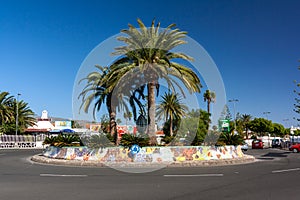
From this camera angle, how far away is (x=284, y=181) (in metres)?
11.0

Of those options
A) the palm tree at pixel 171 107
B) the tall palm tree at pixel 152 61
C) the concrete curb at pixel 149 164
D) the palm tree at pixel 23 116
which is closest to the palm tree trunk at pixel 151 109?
the tall palm tree at pixel 152 61

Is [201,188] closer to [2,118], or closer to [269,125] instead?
[2,118]

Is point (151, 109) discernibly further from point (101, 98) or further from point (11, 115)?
point (11, 115)

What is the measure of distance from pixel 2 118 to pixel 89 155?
163 feet

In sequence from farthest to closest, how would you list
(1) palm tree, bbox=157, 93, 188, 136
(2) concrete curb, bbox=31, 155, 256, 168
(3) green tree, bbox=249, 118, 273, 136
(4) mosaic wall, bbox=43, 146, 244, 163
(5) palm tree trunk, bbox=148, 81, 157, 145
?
(3) green tree, bbox=249, 118, 273, 136, (1) palm tree, bbox=157, 93, 188, 136, (5) palm tree trunk, bbox=148, 81, 157, 145, (4) mosaic wall, bbox=43, 146, 244, 163, (2) concrete curb, bbox=31, 155, 256, 168

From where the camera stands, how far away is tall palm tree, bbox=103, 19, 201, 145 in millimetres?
23062

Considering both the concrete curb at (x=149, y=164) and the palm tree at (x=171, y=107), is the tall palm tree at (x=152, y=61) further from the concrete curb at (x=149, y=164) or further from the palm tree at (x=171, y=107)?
the palm tree at (x=171, y=107)

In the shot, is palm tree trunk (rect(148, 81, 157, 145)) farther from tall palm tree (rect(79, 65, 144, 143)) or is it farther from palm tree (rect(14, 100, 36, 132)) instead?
palm tree (rect(14, 100, 36, 132))

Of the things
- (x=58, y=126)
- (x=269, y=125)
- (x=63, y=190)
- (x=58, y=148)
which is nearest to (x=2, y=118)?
(x=58, y=126)

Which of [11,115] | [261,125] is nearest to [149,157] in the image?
[11,115]

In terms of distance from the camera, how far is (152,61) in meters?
23.2

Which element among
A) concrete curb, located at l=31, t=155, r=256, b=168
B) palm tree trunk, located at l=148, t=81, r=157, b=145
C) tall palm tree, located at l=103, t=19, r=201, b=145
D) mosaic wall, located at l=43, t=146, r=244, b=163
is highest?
tall palm tree, located at l=103, t=19, r=201, b=145

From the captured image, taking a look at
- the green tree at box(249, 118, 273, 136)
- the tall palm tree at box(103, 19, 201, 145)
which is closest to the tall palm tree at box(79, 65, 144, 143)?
the tall palm tree at box(103, 19, 201, 145)

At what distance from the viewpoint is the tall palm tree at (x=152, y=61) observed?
75.7ft
